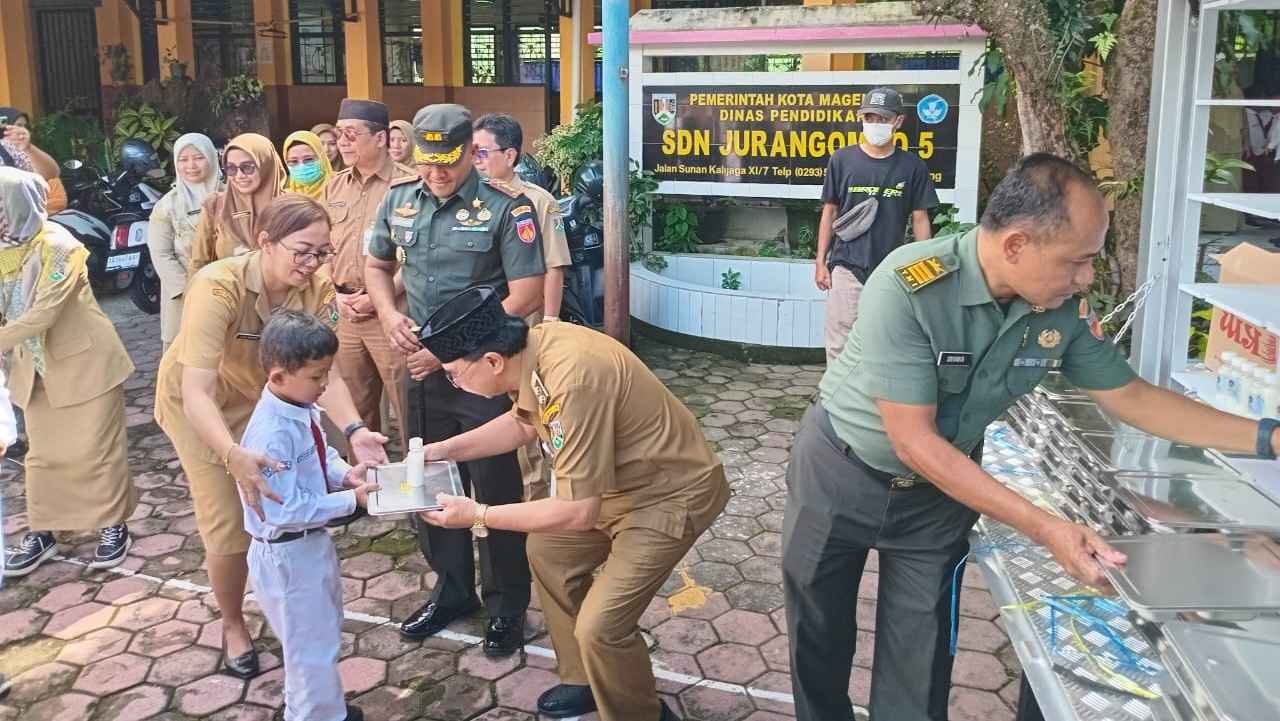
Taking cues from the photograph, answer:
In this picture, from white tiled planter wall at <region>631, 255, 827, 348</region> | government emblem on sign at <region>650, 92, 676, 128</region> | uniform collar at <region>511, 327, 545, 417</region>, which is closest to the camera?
uniform collar at <region>511, 327, 545, 417</region>

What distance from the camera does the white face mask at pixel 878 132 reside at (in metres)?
5.37

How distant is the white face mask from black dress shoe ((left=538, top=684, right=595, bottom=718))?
11.3 ft

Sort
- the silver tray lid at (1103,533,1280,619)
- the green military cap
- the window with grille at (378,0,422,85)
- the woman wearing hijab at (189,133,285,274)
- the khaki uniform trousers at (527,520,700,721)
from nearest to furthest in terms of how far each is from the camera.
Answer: the silver tray lid at (1103,533,1280,619) < the khaki uniform trousers at (527,520,700,721) < the green military cap < the woman wearing hijab at (189,133,285,274) < the window with grille at (378,0,422,85)


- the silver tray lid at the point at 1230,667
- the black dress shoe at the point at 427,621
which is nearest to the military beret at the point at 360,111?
the black dress shoe at the point at 427,621

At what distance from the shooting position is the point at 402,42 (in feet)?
45.7

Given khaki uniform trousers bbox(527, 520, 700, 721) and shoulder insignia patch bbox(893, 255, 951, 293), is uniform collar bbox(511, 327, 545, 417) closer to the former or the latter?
khaki uniform trousers bbox(527, 520, 700, 721)

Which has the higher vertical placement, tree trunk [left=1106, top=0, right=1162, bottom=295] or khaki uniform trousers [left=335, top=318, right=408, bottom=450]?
tree trunk [left=1106, top=0, right=1162, bottom=295]

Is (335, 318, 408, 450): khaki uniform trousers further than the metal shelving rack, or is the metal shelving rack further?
(335, 318, 408, 450): khaki uniform trousers

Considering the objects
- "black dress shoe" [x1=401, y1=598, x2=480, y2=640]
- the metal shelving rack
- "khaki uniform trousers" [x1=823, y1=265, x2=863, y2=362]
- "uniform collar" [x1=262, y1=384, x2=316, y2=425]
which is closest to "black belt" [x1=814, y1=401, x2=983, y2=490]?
"uniform collar" [x1=262, y1=384, x2=316, y2=425]

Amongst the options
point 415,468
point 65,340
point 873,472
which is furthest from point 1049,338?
point 65,340

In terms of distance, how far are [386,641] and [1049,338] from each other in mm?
2345

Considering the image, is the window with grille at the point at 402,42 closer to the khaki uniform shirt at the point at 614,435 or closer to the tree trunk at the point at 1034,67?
the tree trunk at the point at 1034,67

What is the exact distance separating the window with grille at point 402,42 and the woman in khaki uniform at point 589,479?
11.9m

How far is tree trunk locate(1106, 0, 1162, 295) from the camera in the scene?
4.64 meters
